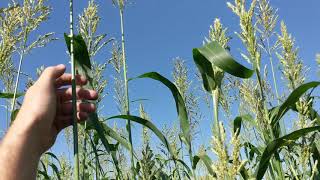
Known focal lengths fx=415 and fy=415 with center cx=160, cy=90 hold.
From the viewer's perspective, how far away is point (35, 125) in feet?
4.61

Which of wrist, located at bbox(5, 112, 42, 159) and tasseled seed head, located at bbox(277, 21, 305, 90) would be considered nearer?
wrist, located at bbox(5, 112, 42, 159)

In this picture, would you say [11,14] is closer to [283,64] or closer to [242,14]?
[242,14]

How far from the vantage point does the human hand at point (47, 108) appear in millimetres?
1404

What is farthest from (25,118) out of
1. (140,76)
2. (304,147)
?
(304,147)

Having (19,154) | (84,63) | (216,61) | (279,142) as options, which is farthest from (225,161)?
(84,63)

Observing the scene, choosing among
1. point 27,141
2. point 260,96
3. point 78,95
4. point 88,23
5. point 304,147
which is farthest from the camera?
point 88,23

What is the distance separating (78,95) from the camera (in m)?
1.78

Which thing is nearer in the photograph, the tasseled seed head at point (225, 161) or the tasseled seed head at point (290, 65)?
the tasseled seed head at point (225, 161)

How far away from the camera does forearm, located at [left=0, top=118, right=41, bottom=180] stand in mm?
1259

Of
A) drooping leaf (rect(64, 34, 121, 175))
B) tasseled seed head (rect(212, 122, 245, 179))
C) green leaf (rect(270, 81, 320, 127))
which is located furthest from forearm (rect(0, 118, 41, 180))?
green leaf (rect(270, 81, 320, 127))

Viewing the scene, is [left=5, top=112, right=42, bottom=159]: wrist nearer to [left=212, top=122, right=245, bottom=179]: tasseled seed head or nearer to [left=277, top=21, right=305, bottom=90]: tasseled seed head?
[left=212, top=122, right=245, bottom=179]: tasseled seed head

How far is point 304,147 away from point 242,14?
32.2 inches

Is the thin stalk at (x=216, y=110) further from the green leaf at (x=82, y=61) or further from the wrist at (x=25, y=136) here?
the wrist at (x=25, y=136)

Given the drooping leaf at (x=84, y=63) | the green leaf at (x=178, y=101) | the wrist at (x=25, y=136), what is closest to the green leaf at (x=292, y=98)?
the green leaf at (x=178, y=101)
